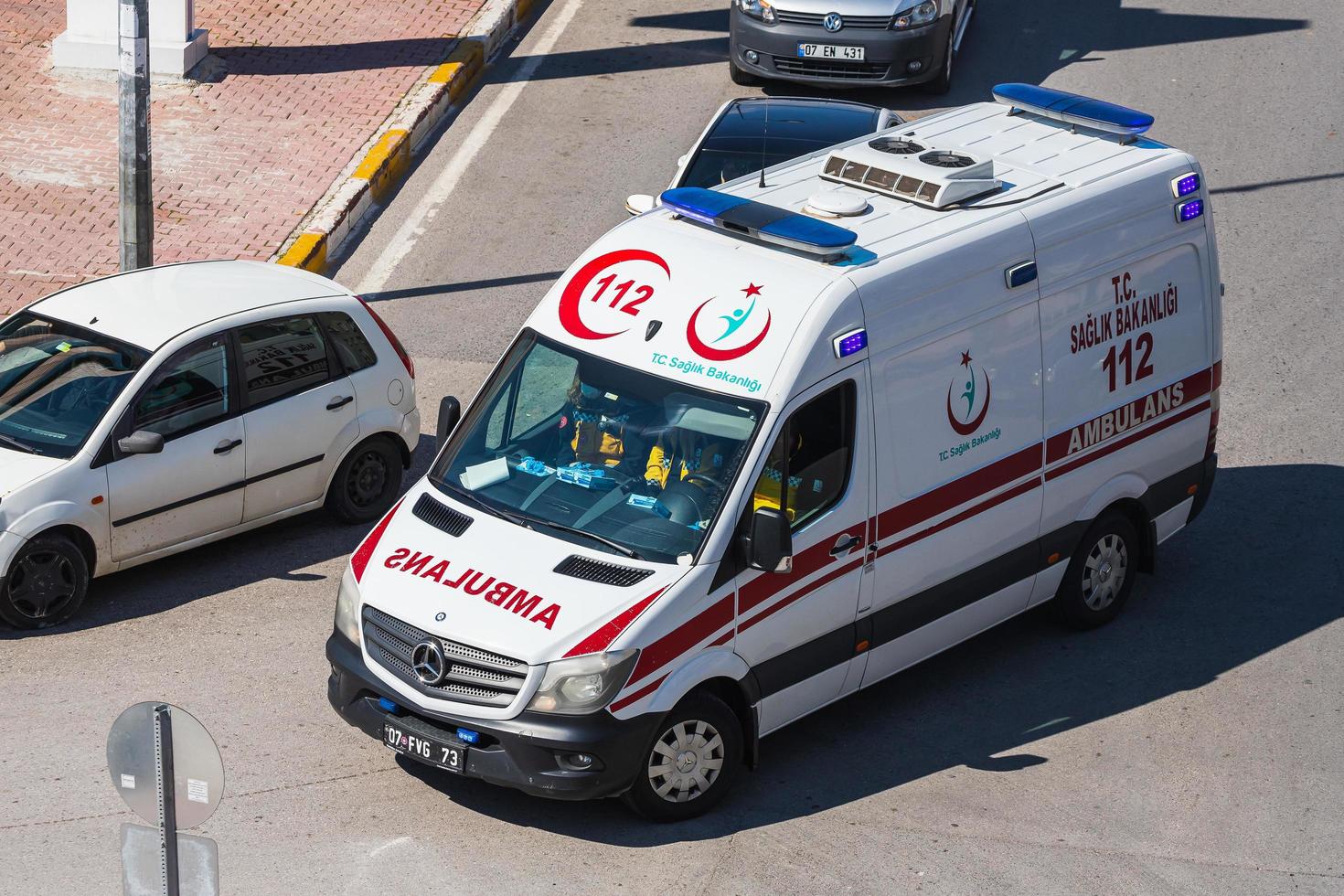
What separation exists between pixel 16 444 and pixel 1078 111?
6270 mm

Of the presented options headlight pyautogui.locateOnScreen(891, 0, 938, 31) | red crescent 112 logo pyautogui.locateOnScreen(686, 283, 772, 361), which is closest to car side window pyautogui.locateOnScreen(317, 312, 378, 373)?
red crescent 112 logo pyautogui.locateOnScreen(686, 283, 772, 361)

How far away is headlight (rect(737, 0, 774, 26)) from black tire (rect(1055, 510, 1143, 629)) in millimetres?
8679

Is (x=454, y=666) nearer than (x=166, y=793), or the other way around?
(x=166, y=793)

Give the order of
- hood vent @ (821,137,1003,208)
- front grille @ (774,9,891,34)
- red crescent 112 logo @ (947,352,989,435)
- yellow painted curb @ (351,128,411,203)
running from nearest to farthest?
red crescent 112 logo @ (947,352,989,435) < hood vent @ (821,137,1003,208) < yellow painted curb @ (351,128,411,203) < front grille @ (774,9,891,34)

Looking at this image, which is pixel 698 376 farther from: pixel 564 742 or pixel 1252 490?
pixel 1252 490

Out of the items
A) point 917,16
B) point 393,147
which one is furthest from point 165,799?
point 917,16

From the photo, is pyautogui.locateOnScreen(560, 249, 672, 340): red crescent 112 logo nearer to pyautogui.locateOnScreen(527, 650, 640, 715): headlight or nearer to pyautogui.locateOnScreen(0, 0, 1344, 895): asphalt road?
pyautogui.locateOnScreen(527, 650, 640, 715): headlight

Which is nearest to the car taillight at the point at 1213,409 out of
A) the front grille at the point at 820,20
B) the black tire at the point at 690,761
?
the black tire at the point at 690,761

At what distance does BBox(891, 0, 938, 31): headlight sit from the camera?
16.9 meters

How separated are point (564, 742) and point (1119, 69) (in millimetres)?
13226

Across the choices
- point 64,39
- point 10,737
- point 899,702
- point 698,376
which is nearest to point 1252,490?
point 899,702

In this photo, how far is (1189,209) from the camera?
9.52 metres

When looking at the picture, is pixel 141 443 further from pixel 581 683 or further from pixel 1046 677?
pixel 1046 677

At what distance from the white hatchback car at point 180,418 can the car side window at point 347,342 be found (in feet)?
0.04
